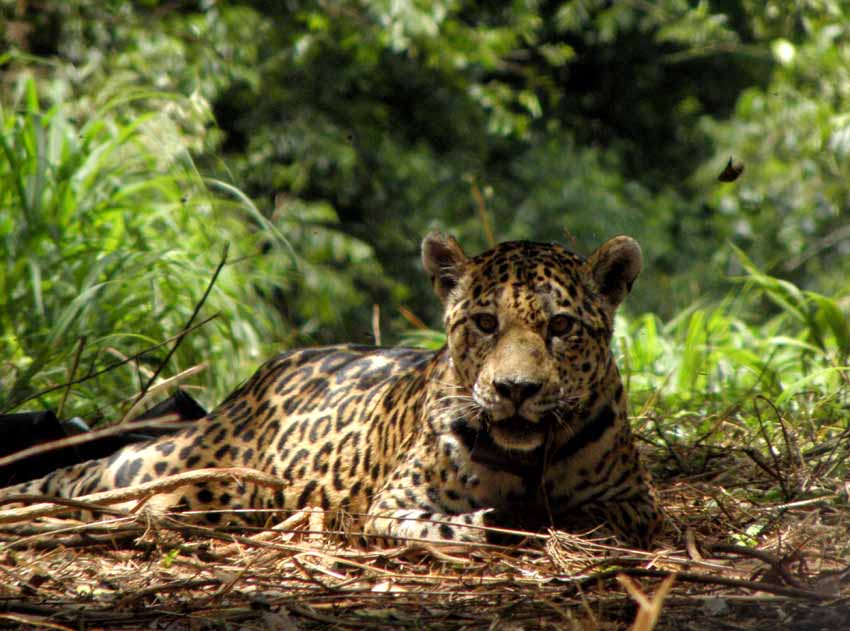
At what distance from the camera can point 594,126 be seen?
1875 centimetres

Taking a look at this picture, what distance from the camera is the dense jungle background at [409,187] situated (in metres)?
6.53

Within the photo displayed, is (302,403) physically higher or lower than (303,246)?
lower

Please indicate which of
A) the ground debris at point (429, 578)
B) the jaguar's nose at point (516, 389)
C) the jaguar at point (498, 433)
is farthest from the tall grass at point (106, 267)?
the jaguar's nose at point (516, 389)

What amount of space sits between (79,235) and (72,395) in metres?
1.15

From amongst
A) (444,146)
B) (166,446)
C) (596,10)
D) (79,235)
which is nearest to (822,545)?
(166,446)

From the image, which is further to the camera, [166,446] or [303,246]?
[303,246]

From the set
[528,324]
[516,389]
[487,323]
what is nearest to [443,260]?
[487,323]

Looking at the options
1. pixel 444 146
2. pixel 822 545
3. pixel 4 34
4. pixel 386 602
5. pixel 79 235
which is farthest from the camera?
pixel 444 146

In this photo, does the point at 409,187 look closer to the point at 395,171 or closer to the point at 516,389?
the point at 395,171

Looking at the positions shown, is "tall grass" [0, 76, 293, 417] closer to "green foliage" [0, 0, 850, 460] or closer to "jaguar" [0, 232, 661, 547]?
"green foliage" [0, 0, 850, 460]

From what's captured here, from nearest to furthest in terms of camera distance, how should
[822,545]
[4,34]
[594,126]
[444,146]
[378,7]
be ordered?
[822,545], [4,34], [378,7], [444,146], [594,126]

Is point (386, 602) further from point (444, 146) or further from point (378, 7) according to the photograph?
point (444, 146)

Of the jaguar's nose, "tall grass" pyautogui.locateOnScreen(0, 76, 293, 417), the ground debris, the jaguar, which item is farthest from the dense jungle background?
the jaguar's nose

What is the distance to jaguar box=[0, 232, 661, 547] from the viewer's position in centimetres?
423
